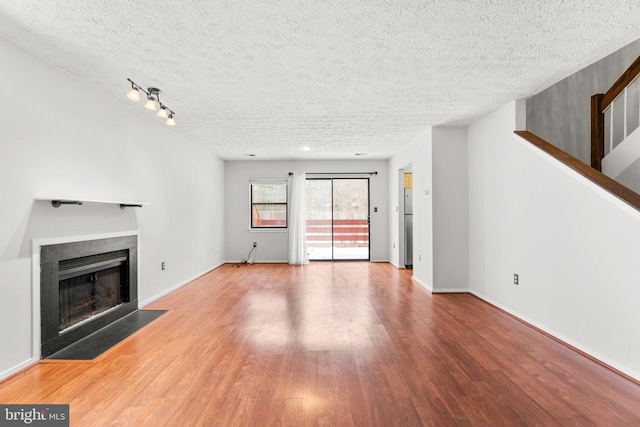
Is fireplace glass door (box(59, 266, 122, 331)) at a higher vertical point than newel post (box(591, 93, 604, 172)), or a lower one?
lower

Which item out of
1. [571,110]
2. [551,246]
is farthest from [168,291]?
[571,110]

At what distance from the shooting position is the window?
752cm

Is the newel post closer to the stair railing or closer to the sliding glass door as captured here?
the stair railing

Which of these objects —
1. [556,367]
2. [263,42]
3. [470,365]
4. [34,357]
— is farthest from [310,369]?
[263,42]

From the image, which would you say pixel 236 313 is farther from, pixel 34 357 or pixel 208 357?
pixel 34 357

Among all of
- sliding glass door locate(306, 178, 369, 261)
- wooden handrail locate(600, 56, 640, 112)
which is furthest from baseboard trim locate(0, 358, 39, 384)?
wooden handrail locate(600, 56, 640, 112)

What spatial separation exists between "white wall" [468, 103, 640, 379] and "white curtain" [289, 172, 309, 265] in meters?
3.67

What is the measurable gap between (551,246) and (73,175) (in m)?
4.48

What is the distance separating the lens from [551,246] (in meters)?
2.99

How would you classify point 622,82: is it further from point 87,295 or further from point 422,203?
point 87,295

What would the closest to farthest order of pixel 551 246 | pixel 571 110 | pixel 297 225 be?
pixel 551 246 → pixel 571 110 → pixel 297 225

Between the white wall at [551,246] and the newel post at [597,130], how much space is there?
1.07 m

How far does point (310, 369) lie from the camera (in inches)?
91.6

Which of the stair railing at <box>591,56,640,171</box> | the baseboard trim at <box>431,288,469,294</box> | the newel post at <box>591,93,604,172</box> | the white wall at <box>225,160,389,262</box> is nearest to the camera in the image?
the stair railing at <box>591,56,640,171</box>
